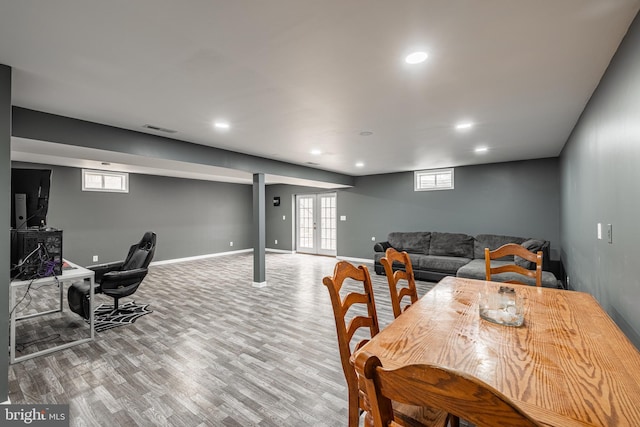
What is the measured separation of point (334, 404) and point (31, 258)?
299 cm

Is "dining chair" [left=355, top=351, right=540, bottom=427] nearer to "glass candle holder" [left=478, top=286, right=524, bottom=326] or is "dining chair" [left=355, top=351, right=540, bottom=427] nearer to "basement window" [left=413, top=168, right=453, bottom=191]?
"glass candle holder" [left=478, top=286, right=524, bottom=326]

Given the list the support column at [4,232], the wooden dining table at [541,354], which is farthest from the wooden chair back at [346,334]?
the support column at [4,232]

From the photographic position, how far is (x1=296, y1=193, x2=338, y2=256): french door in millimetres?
8750

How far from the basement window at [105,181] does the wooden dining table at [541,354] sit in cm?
726

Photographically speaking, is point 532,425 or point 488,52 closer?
point 532,425

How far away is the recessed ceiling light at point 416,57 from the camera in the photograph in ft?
6.22

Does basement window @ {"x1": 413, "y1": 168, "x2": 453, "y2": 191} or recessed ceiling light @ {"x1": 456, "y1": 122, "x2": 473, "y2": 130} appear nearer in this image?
recessed ceiling light @ {"x1": 456, "y1": 122, "x2": 473, "y2": 130}

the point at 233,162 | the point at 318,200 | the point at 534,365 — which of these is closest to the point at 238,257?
the point at 318,200

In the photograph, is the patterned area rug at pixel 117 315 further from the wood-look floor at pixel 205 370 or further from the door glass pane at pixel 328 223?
the door glass pane at pixel 328 223

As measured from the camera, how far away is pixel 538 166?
18.4ft

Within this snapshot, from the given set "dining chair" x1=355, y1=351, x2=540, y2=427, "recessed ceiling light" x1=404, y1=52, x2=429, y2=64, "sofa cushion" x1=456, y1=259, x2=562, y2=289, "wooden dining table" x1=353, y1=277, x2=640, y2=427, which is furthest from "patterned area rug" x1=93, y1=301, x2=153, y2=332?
"sofa cushion" x1=456, y1=259, x2=562, y2=289

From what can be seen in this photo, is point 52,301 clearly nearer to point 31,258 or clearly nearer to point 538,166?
point 31,258

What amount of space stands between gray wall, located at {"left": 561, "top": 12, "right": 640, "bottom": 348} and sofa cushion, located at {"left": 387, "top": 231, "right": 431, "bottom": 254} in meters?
3.56

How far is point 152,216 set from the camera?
23.9ft
